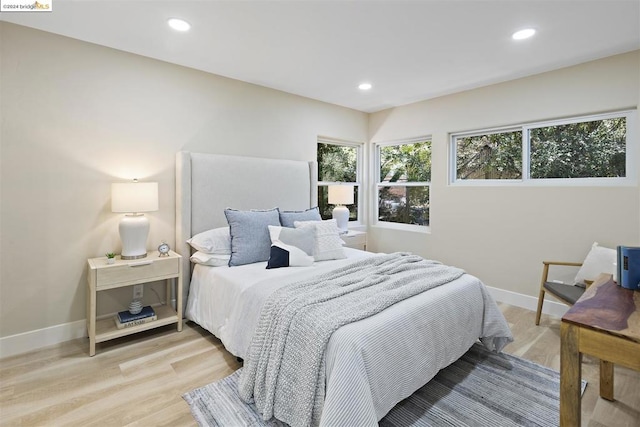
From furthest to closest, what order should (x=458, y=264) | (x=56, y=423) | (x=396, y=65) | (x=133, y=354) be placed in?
1. (x=458, y=264)
2. (x=396, y=65)
3. (x=133, y=354)
4. (x=56, y=423)

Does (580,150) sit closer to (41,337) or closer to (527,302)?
(527,302)

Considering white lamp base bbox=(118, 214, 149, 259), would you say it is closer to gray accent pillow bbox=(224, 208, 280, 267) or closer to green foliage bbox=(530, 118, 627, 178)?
gray accent pillow bbox=(224, 208, 280, 267)

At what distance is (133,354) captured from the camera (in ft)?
7.98

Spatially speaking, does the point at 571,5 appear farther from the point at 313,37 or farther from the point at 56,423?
the point at 56,423

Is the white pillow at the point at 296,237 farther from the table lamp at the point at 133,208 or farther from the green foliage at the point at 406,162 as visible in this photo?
the green foliage at the point at 406,162

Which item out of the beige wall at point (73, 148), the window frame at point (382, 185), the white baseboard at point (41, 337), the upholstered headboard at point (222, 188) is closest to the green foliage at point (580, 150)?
the window frame at point (382, 185)

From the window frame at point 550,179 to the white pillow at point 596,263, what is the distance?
2.01 feet

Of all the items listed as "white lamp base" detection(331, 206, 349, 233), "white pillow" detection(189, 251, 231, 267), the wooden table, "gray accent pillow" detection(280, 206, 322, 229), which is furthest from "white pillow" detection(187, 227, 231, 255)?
the wooden table

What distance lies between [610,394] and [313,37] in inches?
122

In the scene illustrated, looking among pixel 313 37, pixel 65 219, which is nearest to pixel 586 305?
pixel 313 37

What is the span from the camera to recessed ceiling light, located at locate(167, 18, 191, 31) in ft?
7.48

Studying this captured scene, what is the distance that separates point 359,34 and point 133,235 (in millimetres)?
2399

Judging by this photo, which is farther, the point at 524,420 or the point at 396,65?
the point at 396,65

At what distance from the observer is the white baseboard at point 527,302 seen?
3.14 m
